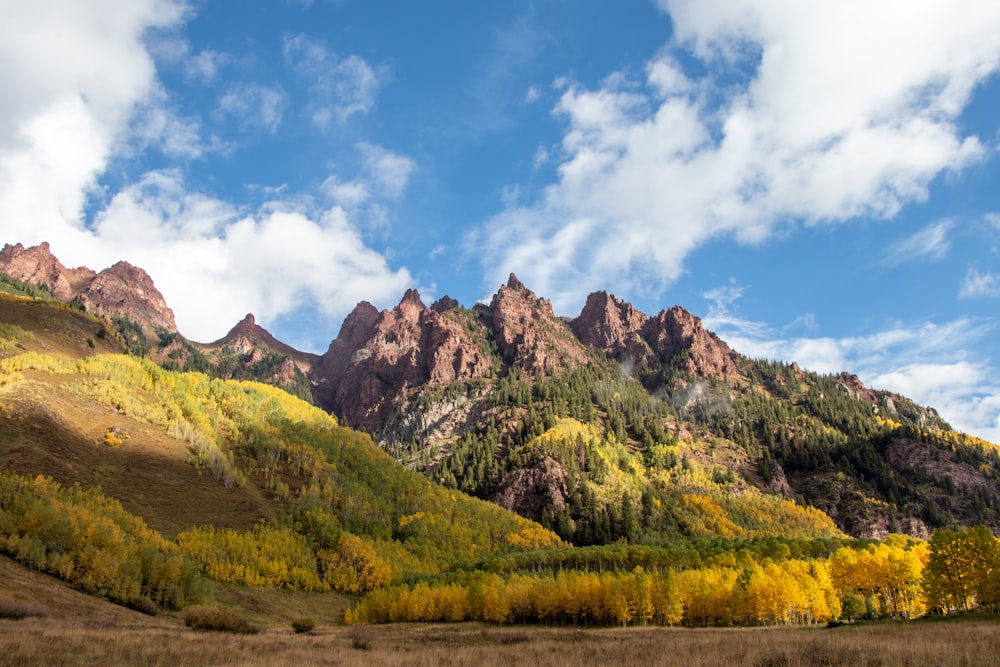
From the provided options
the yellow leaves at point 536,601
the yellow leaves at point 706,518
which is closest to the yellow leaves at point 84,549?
the yellow leaves at point 536,601

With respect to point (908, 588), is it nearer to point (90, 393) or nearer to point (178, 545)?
point (178, 545)

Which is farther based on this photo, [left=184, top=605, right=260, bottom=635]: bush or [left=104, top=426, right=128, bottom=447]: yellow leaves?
[left=104, top=426, right=128, bottom=447]: yellow leaves

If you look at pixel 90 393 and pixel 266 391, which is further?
pixel 266 391

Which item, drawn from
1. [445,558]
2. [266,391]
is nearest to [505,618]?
[445,558]

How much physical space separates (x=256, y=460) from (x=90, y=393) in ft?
126

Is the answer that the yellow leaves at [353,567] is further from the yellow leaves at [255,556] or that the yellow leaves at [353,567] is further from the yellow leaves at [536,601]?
the yellow leaves at [536,601]

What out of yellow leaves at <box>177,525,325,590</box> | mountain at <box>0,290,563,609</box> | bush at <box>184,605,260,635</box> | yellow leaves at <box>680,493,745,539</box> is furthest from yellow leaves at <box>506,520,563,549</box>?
bush at <box>184,605,260,635</box>

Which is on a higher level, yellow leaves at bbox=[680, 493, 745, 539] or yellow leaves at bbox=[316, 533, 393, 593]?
yellow leaves at bbox=[680, 493, 745, 539]

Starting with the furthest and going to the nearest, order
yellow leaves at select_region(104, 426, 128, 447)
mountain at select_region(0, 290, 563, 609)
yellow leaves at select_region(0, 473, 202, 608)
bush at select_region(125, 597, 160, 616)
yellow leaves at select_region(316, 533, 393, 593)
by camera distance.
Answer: yellow leaves at select_region(316, 533, 393, 593), yellow leaves at select_region(104, 426, 128, 447), mountain at select_region(0, 290, 563, 609), bush at select_region(125, 597, 160, 616), yellow leaves at select_region(0, 473, 202, 608)

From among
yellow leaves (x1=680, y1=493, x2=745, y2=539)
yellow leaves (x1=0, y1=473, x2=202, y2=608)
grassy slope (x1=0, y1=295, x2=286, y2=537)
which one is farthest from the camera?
yellow leaves (x1=680, y1=493, x2=745, y2=539)

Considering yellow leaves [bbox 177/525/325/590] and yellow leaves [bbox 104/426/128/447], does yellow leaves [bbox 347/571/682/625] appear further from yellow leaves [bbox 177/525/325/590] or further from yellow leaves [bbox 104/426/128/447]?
yellow leaves [bbox 104/426/128/447]

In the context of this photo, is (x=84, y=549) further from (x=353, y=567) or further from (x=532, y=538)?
(x=532, y=538)

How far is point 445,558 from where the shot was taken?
133 m

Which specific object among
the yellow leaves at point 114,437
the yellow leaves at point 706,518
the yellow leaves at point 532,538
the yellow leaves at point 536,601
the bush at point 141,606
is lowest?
the yellow leaves at point 536,601
